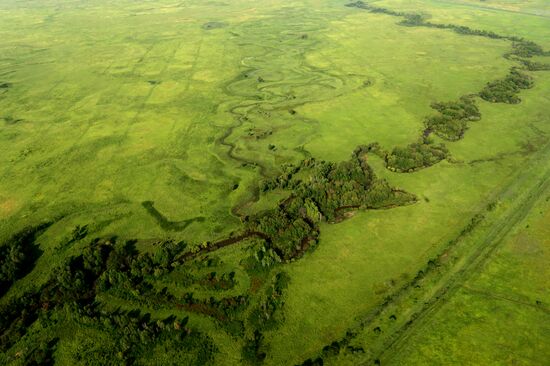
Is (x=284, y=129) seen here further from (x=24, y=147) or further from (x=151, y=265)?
(x=24, y=147)

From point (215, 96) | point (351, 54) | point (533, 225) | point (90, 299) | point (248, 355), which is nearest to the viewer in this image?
point (248, 355)

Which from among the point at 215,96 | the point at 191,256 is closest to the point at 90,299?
the point at 191,256

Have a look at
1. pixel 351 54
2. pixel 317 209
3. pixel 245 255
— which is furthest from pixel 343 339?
pixel 351 54

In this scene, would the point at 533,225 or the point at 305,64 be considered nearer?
the point at 533,225

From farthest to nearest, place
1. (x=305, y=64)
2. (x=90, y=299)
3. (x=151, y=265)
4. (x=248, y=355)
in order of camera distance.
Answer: (x=305, y=64) < (x=151, y=265) < (x=90, y=299) < (x=248, y=355)

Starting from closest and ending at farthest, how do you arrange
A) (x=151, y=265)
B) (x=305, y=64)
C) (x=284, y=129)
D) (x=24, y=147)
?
(x=151, y=265) < (x=24, y=147) < (x=284, y=129) < (x=305, y=64)

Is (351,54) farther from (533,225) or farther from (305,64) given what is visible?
(533,225)
